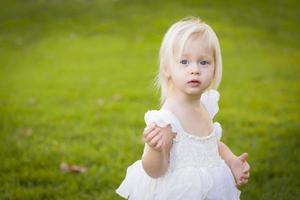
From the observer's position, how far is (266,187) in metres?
4.18

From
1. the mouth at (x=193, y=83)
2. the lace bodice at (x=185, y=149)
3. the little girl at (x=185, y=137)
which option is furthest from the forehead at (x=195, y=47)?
the lace bodice at (x=185, y=149)

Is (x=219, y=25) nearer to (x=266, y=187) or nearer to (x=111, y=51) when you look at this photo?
(x=111, y=51)

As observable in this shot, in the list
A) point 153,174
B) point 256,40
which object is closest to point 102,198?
point 153,174

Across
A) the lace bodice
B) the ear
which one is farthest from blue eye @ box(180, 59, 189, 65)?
the lace bodice

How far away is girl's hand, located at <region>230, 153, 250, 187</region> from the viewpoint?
2.79 meters

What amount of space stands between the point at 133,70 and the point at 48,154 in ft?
16.8

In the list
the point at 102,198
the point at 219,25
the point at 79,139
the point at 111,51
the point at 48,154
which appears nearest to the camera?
the point at 102,198

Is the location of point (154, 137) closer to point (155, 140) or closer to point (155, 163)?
point (155, 140)

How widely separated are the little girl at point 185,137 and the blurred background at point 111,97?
4.55 ft

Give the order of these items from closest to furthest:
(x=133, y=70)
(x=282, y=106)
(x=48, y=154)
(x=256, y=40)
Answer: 1. (x=48, y=154)
2. (x=282, y=106)
3. (x=133, y=70)
4. (x=256, y=40)

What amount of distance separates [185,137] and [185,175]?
0.19 metres

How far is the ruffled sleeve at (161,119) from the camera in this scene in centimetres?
250

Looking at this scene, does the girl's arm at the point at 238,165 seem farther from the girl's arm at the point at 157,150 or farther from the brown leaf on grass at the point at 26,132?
the brown leaf on grass at the point at 26,132

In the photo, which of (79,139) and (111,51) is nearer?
(79,139)
